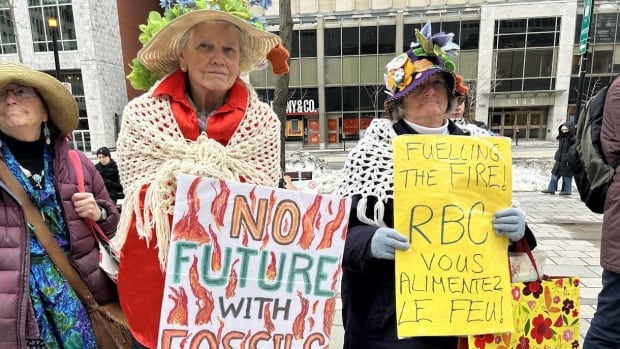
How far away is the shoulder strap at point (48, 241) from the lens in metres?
1.65

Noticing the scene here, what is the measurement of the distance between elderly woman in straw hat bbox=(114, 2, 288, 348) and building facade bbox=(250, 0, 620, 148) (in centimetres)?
2457

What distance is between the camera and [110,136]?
23297mm

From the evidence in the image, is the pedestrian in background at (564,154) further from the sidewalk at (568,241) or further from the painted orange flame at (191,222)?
the painted orange flame at (191,222)

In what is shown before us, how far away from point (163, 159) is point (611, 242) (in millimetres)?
2246

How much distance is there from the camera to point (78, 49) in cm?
2183

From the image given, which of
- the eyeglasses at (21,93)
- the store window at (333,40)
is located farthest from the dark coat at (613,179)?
the store window at (333,40)

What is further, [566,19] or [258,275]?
[566,19]

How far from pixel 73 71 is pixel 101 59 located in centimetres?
172

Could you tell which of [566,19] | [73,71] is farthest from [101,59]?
[566,19]

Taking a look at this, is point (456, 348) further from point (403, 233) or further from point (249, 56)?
point (249, 56)

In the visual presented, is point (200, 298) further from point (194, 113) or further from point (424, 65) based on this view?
point (424, 65)

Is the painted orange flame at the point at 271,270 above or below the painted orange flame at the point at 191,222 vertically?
below

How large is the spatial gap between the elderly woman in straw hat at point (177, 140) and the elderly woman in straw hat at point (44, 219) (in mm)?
407

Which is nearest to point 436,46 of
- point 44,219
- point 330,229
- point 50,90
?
point 330,229
